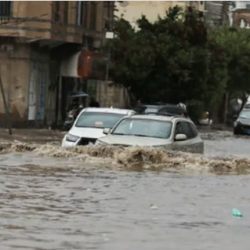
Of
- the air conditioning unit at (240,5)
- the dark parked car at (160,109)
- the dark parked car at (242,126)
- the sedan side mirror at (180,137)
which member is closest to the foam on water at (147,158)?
the sedan side mirror at (180,137)

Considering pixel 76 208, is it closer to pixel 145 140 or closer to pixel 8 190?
pixel 8 190

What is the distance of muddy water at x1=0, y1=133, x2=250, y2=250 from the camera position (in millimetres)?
10836

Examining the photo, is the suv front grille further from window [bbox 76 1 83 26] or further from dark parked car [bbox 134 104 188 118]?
window [bbox 76 1 83 26]

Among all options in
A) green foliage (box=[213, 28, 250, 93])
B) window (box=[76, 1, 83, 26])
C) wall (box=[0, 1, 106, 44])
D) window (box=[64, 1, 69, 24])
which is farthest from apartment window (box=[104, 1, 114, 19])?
green foliage (box=[213, 28, 250, 93])

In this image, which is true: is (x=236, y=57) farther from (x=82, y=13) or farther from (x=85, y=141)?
(x=85, y=141)

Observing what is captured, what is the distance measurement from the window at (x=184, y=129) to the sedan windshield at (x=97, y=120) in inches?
108

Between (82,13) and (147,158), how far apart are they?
24.8m

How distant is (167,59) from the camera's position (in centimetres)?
4788

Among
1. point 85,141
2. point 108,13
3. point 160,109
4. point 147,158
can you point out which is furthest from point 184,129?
point 108,13

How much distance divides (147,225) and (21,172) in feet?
22.3

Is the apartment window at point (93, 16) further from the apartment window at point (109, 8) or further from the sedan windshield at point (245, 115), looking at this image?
the sedan windshield at point (245, 115)

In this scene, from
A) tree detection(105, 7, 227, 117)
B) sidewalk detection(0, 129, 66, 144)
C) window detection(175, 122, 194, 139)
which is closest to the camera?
window detection(175, 122, 194, 139)

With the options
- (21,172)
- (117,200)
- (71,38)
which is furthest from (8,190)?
(71,38)

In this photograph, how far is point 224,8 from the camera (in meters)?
87.3
